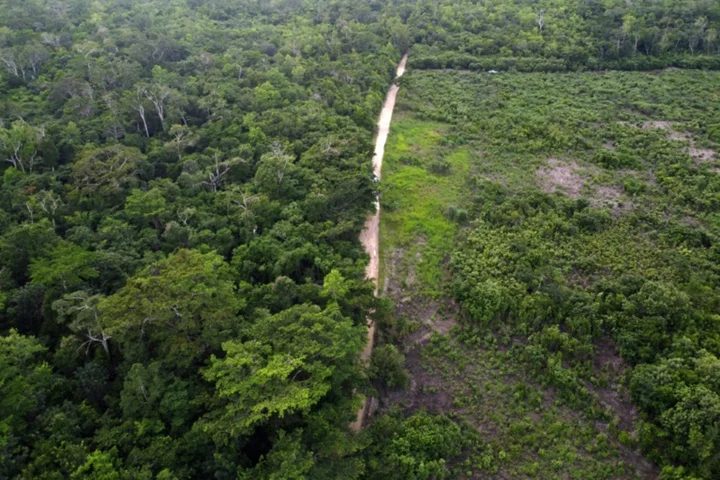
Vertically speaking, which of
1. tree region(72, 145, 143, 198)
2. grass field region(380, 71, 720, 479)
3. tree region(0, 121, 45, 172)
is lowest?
grass field region(380, 71, 720, 479)

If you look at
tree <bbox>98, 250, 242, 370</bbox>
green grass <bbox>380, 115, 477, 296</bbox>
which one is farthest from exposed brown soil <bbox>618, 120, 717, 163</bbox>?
tree <bbox>98, 250, 242, 370</bbox>

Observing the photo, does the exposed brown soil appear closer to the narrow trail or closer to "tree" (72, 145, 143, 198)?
the narrow trail

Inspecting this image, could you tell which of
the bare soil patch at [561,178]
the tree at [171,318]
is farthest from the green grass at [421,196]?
the tree at [171,318]

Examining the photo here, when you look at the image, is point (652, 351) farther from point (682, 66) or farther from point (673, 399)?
point (682, 66)

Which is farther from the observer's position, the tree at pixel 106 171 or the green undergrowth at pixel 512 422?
the tree at pixel 106 171

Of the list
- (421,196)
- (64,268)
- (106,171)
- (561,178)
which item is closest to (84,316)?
(64,268)

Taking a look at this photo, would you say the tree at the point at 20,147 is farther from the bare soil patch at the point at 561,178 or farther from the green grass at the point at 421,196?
the bare soil patch at the point at 561,178
